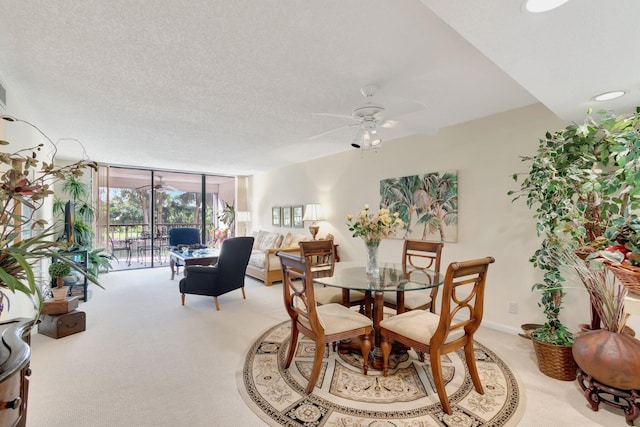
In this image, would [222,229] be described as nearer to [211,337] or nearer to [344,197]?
[344,197]

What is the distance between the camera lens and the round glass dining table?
2383 millimetres

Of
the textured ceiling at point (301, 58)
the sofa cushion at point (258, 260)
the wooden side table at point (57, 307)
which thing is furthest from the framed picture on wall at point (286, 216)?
the wooden side table at point (57, 307)

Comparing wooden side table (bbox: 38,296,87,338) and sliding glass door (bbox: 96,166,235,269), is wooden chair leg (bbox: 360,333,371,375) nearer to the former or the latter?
wooden side table (bbox: 38,296,87,338)

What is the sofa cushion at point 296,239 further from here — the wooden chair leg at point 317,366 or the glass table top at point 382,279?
the wooden chair leg at point 317,366

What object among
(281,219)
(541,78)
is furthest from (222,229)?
(541,78)

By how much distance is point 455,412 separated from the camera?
1986mm

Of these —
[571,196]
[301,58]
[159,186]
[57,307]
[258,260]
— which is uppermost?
[301,58]

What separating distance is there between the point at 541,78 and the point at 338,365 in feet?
8.51

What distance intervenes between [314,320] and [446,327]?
88 cm

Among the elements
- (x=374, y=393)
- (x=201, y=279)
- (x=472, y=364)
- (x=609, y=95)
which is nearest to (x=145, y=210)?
(x=201, y=279)

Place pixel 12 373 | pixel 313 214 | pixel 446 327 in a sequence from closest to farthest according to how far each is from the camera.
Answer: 1. pixel 12 373
2. pixel 446 327
3. pixel 313 214

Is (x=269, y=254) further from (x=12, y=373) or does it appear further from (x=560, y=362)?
(x=12, y=373)

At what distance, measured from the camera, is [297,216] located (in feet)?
21.1

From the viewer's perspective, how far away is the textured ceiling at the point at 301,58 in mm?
1521
